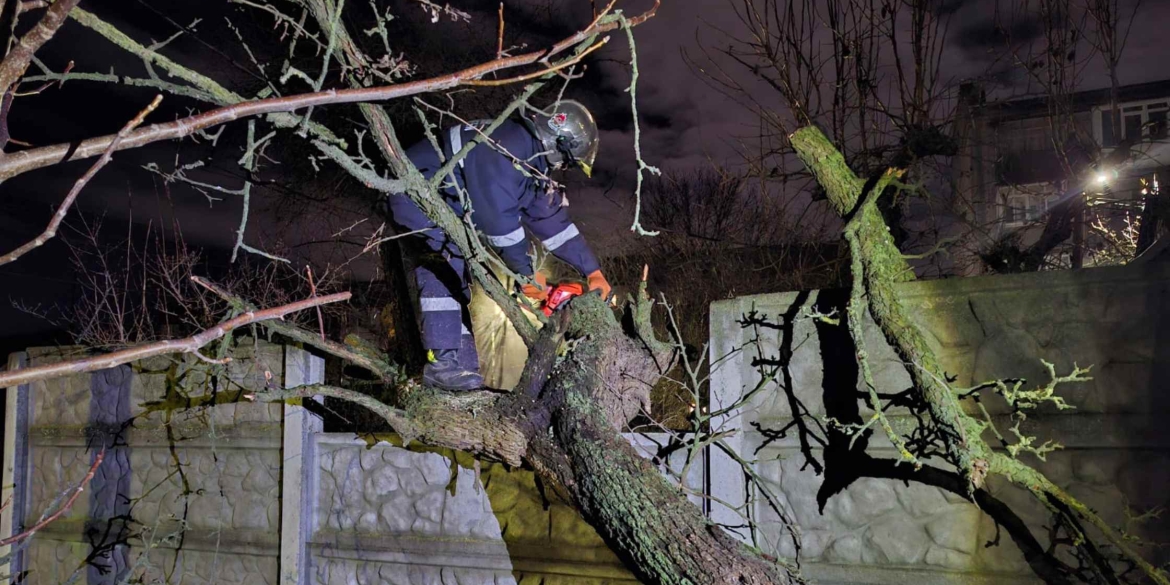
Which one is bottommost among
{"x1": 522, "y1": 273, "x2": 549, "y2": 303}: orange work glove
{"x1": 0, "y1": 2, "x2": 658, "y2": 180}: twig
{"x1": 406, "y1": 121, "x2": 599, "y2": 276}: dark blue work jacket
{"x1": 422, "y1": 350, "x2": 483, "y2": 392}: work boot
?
{"x1": 422, "y1": 350, "x2": 483, "y2": 392}: work boot

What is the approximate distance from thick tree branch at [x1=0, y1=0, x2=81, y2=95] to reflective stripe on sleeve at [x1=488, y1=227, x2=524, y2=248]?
3.09 metres

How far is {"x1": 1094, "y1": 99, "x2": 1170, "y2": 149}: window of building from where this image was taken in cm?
554

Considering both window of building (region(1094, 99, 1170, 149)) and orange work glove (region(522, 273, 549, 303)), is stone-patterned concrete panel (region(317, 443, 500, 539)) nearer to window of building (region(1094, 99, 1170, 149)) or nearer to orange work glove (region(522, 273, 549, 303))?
orange work glove (region(522, 273, 549, 303))

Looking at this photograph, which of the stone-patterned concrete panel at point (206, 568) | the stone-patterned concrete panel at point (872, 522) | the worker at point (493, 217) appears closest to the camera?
the stone-patterned concrete panel at point (872, 522)

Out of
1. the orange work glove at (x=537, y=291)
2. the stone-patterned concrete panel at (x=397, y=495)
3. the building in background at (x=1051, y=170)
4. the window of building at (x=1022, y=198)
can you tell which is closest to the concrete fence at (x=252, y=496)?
the stone-patterned concrete panel at (x=397, y=495)

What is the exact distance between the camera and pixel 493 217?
4484 millimetres

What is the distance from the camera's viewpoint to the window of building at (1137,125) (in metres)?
5.54

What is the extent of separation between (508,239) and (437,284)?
49 centimetres

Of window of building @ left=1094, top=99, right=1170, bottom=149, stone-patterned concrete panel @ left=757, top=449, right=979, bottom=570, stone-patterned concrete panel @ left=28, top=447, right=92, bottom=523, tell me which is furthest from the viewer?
stone-patterned concrete panel @ left=28, top=447, right=92, bottom=523

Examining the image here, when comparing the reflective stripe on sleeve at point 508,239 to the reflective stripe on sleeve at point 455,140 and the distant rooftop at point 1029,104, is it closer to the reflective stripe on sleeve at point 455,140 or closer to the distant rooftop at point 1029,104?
the reflective stripe on sleeve at point 455,140

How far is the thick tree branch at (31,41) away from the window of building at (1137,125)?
6253 millimetres

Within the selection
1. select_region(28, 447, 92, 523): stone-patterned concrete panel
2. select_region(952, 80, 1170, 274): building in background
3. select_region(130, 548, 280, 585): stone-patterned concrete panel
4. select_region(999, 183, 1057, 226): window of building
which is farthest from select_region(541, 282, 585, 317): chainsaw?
select_region(28, 447, 92, 523): stone-patterned concrete panel

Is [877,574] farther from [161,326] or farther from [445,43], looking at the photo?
[161,326]

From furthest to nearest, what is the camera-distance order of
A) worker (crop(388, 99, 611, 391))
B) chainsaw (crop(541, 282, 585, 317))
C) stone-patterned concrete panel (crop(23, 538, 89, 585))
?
stone-patterned concrete panel (crop(23, 538, 89, 585)) → worker (crop(388, 99, 611, 391)) → chainsaw (crop(541, 282, 585, 317))
